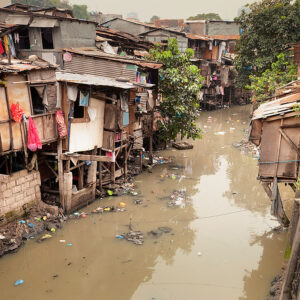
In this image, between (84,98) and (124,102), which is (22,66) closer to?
(84,98)

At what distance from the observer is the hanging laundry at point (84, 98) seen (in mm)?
10228

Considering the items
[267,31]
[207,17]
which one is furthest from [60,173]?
[207,17]

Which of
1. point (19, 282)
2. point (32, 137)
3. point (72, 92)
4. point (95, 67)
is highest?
point (95, 67)

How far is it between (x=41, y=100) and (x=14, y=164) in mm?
2259

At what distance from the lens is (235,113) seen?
31.1m

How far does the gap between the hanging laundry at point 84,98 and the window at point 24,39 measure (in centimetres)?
538

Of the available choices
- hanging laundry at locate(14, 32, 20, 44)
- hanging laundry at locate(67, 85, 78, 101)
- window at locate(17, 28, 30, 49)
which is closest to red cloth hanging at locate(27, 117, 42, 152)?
hanging laundry at locate(67, 85, 78, 101)

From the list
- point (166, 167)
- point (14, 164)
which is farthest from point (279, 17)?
point (14, 164)

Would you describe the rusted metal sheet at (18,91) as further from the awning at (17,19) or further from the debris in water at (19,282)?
the awning at (17,19)

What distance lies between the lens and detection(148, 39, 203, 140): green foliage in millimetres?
14445

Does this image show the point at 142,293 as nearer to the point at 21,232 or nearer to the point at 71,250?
the point at 71,250

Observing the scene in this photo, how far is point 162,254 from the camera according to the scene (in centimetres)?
891

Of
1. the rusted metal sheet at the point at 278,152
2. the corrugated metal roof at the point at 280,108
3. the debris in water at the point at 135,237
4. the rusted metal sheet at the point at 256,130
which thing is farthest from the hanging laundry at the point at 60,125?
the rusted metal sheet at the point at 278,152

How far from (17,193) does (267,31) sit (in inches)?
807
